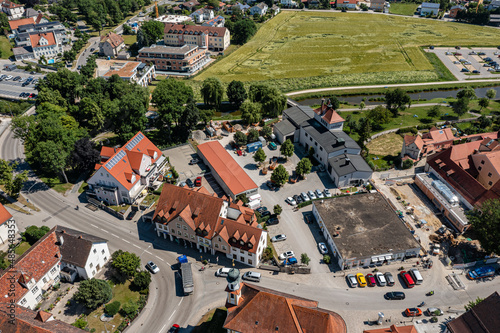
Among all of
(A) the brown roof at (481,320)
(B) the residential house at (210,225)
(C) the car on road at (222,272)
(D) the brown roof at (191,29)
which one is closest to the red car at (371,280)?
(A) the brown roof at (481,320)

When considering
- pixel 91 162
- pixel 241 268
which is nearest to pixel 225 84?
pixel 91 162

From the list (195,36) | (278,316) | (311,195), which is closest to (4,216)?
(278,316)

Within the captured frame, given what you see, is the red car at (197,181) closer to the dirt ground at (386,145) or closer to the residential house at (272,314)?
the residential house at (272,314)

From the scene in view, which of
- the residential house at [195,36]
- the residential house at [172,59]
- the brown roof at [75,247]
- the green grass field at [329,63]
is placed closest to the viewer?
the brown roof at [75,247]

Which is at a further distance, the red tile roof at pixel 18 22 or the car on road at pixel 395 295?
the red tile roof at pixel 18 22

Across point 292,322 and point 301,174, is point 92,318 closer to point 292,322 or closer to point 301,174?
point 292,322

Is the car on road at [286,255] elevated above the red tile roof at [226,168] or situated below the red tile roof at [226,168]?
below
